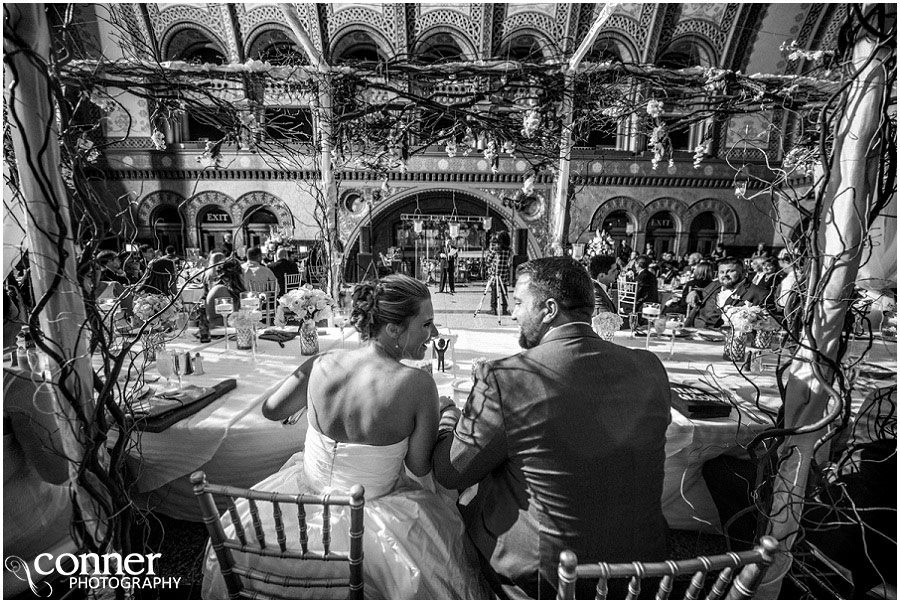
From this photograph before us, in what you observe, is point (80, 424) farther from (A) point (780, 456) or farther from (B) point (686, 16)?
(B) point (686, 16)

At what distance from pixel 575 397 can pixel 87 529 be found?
1.54 meters

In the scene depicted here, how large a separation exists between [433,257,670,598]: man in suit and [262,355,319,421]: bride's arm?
2.14ft

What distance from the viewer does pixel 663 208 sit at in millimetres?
12008

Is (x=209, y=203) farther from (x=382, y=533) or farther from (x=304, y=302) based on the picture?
(x=382, y=533)

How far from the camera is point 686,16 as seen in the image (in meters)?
10.5

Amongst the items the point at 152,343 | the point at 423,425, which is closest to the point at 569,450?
the point at 423,425

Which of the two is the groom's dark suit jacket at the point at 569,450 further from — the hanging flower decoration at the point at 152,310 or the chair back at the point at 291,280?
the chair back at the point at 291,280

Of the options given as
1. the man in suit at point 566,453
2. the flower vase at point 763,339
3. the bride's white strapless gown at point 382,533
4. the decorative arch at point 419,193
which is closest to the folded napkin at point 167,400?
the bride's white strapless gown at point 382,533

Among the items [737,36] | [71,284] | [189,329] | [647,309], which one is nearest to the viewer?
[71,284]

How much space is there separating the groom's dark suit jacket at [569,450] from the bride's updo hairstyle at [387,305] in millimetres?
359

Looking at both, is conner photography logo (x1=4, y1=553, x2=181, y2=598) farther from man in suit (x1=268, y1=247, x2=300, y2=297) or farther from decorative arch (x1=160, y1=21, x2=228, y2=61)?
decorative arch (x1=160, y1=21, x2=228, y2=61)

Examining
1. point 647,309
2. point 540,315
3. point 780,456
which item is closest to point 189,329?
point 540,315

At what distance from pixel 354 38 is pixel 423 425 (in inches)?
498

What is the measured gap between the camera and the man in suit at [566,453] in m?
1.06
